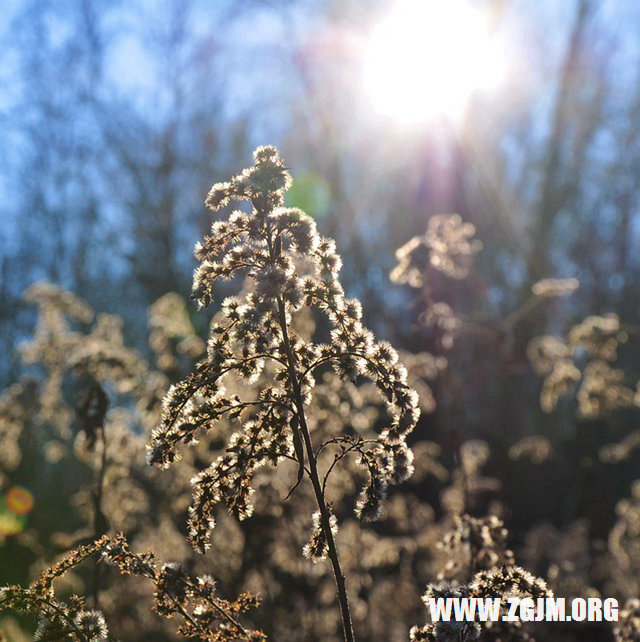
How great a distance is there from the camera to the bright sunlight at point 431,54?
1275cm

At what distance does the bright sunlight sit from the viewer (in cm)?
1275

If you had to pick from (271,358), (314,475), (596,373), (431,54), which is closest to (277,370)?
(271,358)

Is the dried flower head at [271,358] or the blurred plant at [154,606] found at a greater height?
the dried flower head at [271,358]

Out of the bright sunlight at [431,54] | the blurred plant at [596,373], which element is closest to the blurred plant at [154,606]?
the blurred plant at [596,373]

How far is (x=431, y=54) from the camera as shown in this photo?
12648mm

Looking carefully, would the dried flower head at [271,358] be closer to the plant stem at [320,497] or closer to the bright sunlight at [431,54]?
the plant stem at [320,497]

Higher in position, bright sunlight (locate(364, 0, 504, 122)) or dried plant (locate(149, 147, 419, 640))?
bright sunlight (locate(364, 0, 504, 122))

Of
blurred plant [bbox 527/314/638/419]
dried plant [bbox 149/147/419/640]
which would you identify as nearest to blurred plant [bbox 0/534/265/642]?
dried plant [bbox 149/147/419/640]

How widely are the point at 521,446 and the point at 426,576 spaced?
2044 millimetres

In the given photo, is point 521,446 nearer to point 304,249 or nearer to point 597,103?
point 304,249

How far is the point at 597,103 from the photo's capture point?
2017 cm

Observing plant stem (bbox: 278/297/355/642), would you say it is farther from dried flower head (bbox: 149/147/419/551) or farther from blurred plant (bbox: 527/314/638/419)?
Answer: blurred plant (bbox: 527/314/638/419)

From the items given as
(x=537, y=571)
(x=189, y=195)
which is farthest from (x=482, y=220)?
(x=537, y=571)

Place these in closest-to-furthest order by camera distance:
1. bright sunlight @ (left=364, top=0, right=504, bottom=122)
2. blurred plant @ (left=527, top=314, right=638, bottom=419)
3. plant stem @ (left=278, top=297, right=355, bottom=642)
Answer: plant stem @ (left=278, top=297, right=355, bottom=642) → blurred plant @ (left=527, top=314, right=638, bottom=419) → bright sunlight @ (left=364, top=0, right=504, bottom=122)
